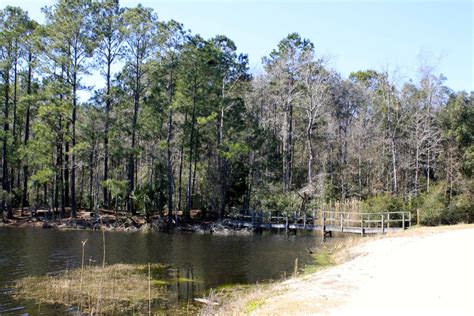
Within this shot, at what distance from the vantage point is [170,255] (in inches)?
800

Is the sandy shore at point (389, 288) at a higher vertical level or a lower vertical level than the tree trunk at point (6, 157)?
lower

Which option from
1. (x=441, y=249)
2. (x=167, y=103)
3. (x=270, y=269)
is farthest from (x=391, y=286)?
(x=167, y=103)

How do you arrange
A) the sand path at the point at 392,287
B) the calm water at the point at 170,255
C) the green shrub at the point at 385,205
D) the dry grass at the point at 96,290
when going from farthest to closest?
the green shrub at the point at 385,205, the calm water at the point at 170,255, the dry grass at the point at 96,290, the sand path at the point at 392,287

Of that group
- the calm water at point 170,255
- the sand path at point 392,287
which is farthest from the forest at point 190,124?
the sand path at point 392,287

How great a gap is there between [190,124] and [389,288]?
1090 inches

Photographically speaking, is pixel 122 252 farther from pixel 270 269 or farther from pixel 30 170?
pixel 30 170

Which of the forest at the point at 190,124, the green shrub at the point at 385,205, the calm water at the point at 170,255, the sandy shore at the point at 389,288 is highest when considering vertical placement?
the forest at the point at 190,124

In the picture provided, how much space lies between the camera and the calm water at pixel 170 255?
1497 cm

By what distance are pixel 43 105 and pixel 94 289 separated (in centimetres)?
2549

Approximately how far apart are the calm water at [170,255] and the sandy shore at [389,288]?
3225mm

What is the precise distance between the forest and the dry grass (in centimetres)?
1844

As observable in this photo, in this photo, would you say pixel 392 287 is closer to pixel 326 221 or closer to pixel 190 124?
pixel 326 221

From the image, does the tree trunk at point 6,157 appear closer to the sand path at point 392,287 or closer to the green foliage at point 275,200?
the green foliage at point 275,200

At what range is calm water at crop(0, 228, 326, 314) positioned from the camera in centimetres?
1497
